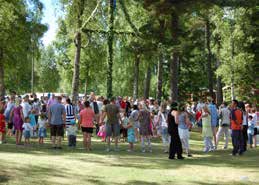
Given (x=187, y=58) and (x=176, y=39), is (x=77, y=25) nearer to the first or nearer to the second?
(x=176, y=39)

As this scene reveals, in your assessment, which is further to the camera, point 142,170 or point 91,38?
point 91,38

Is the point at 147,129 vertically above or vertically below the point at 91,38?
below

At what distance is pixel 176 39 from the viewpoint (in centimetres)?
2525

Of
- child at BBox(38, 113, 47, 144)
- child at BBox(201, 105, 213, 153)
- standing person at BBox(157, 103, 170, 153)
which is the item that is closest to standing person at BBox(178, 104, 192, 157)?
standing person at BBox(157, 103, 170, 153)

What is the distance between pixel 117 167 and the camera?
13.6 metres

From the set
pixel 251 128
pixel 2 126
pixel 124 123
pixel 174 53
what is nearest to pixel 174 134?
pixel 124 123

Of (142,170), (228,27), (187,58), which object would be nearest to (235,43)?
(228,27)

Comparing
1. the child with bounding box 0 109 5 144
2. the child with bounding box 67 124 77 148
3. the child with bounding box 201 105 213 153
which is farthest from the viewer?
the child with bounding box 67 124 77 148

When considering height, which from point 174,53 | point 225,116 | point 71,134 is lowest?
point 71,134

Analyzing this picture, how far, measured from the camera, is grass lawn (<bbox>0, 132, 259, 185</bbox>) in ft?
38.1

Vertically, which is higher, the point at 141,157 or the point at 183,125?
the point at 183,125

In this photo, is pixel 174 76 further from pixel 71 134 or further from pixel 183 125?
pixel 183 125

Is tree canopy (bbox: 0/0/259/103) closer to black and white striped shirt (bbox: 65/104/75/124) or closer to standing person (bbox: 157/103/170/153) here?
black and white striped shirt (bbox: 65/104/75/124)

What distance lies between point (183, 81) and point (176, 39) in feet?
75.4
